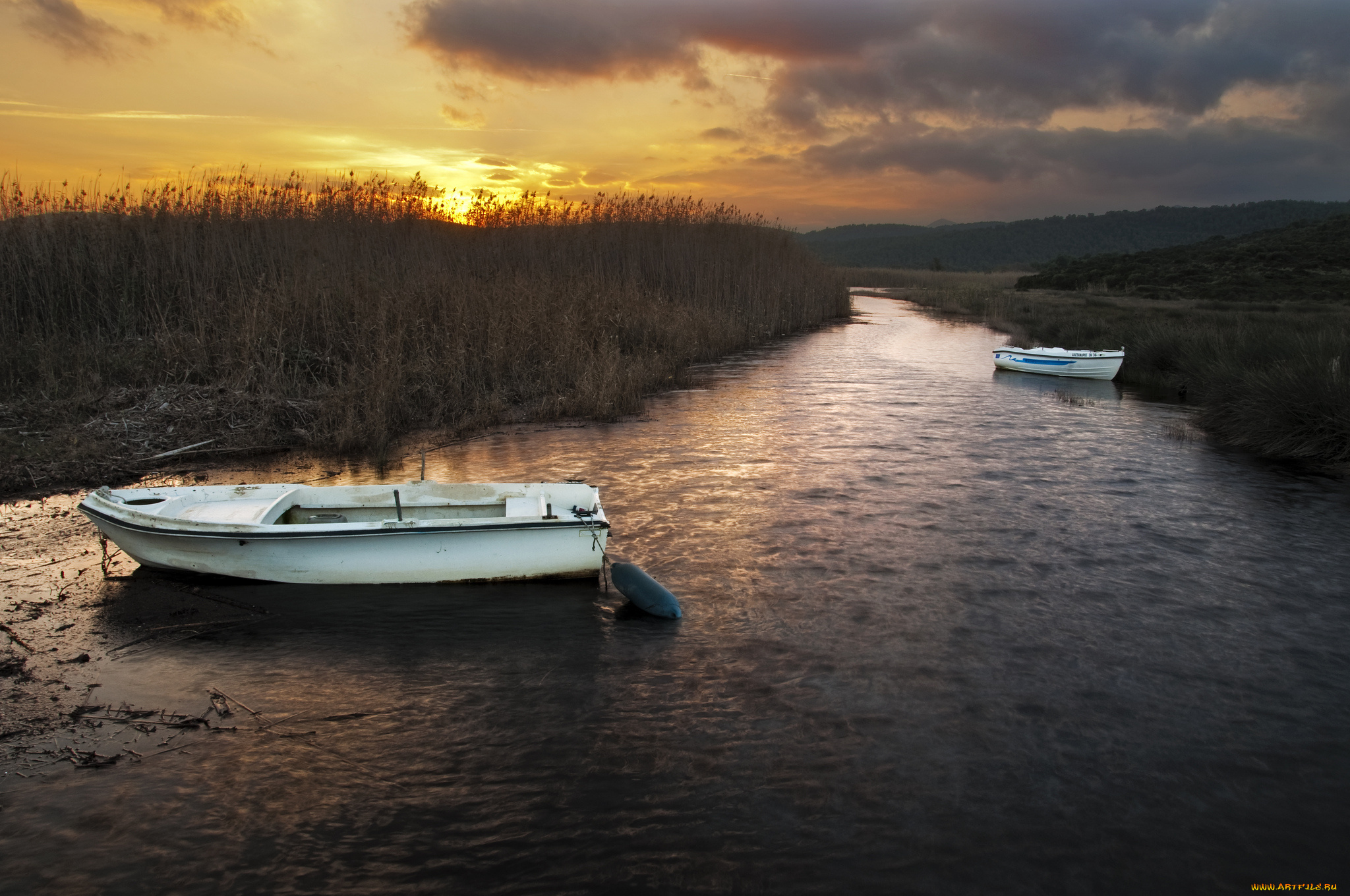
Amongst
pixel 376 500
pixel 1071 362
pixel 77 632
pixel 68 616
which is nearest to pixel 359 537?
pixel 376 500

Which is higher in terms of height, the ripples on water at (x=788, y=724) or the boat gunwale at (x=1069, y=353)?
the boat gunwale at (x=1069, y=353)

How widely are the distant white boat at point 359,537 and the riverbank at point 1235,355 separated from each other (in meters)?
10.3

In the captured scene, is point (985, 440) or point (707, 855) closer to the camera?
point (707, 855)

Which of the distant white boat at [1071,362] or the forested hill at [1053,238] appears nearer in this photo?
the distant white boat at [1071,362]

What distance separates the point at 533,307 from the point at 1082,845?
12833 millimetres

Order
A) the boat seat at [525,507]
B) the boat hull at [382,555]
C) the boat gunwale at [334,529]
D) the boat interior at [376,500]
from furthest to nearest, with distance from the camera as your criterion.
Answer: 1. the boat interior at [376,500]
2. the boat seat at [525,507]
3. the boat hull at [382,555]
4. the boat gunwale at [334,529]

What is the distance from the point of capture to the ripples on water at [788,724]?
358 centimetres

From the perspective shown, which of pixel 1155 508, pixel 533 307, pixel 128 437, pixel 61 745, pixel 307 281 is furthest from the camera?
pixel 533 307

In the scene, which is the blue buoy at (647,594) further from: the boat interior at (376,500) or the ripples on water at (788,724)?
the boat interior at (376,500)

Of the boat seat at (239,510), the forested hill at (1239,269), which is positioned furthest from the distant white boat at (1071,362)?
the boat seat at (239,510)

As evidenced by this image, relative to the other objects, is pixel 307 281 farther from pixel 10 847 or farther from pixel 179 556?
pixel 10 847

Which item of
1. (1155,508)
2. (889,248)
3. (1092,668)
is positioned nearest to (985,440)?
(1155,508)

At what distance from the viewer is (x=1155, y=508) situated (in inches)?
344

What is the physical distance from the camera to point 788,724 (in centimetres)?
460
